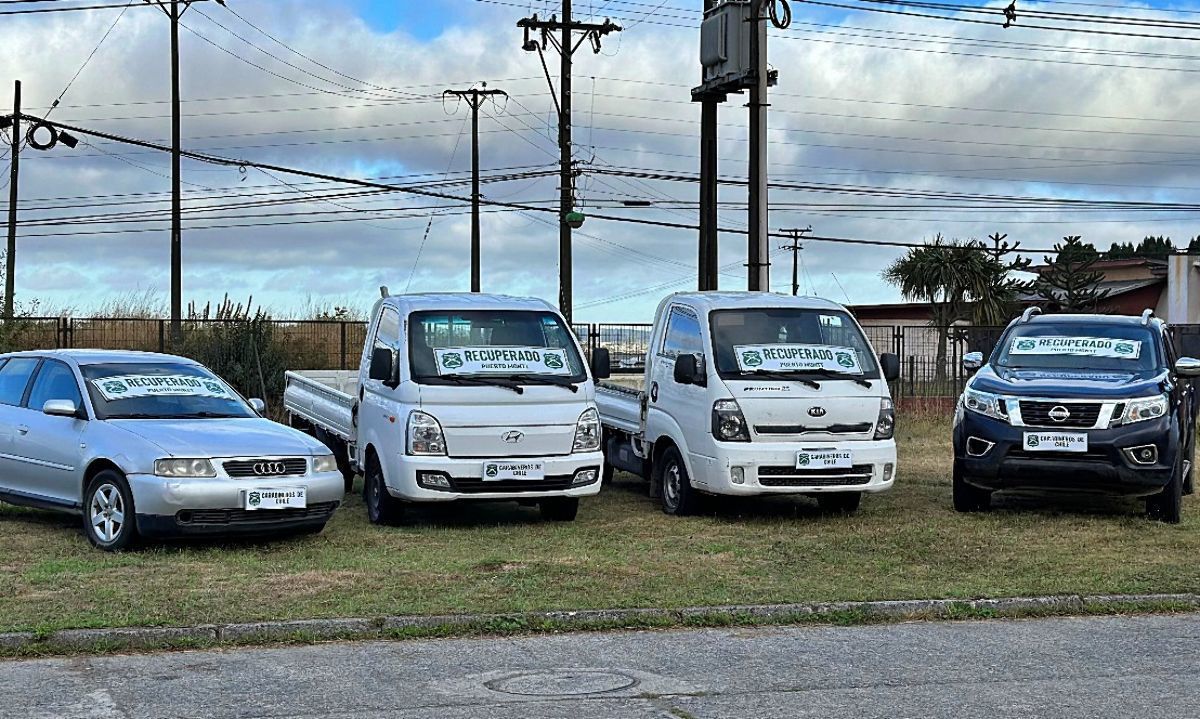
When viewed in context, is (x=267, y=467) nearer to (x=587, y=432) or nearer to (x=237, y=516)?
(x=237, y=516)

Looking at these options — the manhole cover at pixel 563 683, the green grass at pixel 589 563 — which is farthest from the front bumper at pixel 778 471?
the manhole cover at pixel 563 683

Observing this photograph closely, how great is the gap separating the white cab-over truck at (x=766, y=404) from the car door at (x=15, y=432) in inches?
209

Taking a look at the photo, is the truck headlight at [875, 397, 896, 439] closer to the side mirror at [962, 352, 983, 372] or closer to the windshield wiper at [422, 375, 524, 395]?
the side mirror at [962, 352, 983, 372]

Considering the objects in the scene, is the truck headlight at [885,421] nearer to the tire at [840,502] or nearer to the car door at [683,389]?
the tire at [840,502]

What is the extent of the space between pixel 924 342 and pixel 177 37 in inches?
804

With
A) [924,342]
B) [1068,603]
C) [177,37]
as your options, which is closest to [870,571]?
[1068,603]

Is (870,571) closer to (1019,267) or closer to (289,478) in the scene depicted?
(289,478)

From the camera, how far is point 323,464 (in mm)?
11750

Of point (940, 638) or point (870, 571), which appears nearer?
point (940, 638)

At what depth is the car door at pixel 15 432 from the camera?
1239 cm

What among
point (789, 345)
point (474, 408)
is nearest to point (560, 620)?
point (474, 408)

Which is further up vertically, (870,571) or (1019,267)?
(1019,267)

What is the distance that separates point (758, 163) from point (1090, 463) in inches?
322

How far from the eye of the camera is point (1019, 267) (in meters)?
46.8
